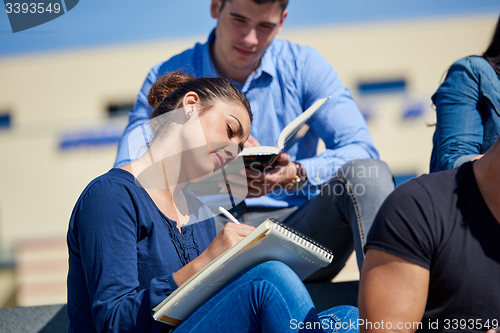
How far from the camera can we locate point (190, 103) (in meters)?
1.49

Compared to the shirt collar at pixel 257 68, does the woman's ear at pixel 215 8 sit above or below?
above

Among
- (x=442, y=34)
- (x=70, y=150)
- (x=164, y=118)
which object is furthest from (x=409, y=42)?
(x=164, y=118)

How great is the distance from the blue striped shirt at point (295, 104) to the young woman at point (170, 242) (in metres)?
0.71

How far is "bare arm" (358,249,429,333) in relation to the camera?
0.93m

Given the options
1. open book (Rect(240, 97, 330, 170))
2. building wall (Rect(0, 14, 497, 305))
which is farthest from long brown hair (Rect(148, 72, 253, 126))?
building wall (Rect(0, 14, 497, 305))

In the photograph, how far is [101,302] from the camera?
110 centimetres

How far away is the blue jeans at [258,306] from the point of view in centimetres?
108

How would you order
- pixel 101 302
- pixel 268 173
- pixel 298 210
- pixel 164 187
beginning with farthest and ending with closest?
pixel 298 210 → pixel 268 173 → pixel 164 187 → pixel 101 302

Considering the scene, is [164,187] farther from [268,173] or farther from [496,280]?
[496,280]

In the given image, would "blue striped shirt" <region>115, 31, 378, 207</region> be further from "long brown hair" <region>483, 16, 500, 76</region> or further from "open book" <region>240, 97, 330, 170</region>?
"long brown hair" <region>483, 16, 500, 76</region>

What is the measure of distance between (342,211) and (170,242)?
0.81 metres

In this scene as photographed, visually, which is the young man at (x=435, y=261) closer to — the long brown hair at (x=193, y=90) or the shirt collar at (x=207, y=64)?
the long brown hair at (x=193, y=90)

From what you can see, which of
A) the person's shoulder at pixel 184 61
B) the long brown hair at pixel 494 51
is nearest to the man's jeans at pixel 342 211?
the long brown hair at pixel 494 51

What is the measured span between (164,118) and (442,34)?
14.5 metres
